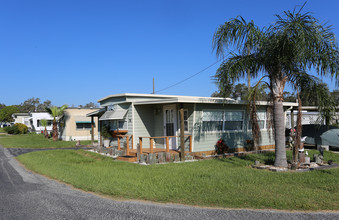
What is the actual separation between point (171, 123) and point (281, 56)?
611cm

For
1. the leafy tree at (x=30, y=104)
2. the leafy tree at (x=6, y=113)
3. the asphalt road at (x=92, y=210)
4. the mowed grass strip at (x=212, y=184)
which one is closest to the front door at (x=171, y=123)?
the mowed grass strip at (x=212, y=184)

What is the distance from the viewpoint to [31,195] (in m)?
6.43

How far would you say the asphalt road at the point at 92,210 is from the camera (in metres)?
4.87

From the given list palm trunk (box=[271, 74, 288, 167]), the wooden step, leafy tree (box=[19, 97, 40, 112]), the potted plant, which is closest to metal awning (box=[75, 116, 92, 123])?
the potted plant

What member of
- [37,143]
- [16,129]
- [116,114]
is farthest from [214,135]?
[16,129]

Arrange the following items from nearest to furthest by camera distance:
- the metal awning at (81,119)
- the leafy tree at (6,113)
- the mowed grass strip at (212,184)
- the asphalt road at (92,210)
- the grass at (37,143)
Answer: the asphalt road at (92,210), the mowed grass strip at (212,184), the grass at (37,143), the metal awning at (81,119), the leafy tree at (6,113)

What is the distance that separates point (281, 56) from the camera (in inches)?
361

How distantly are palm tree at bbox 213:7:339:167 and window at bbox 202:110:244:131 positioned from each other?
3.17 meters

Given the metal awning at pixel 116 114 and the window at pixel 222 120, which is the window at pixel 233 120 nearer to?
the window at pixel 222 120

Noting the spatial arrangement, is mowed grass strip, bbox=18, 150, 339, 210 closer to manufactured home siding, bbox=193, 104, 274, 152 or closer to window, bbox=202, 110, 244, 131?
manufactured home siding, bbox=193, 104, 274, 152

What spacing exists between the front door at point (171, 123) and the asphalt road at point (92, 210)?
22.4ft

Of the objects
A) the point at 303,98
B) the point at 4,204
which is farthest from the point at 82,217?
the point at 303,98

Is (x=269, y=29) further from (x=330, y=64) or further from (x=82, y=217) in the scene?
(x=82, y=217)

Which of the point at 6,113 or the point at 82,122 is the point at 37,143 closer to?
the point at 82,122
